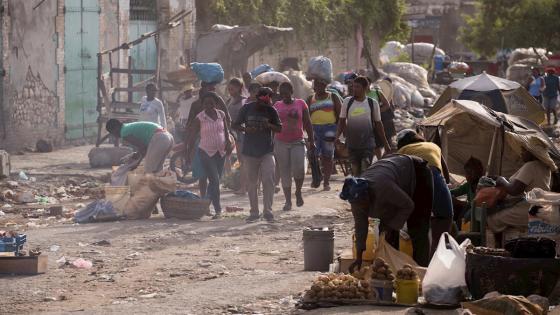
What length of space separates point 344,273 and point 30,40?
47.8ft

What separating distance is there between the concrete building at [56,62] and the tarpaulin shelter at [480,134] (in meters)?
9.51

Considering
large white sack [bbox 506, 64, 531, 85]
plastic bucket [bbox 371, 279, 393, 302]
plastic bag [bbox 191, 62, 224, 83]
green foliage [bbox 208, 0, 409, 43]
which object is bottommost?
large white sack [bbox 506, 64, 531, 85]

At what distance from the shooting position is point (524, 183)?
11.5 meters

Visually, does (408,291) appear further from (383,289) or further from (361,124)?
(361,124)

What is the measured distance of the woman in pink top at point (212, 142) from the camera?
50.5 ft

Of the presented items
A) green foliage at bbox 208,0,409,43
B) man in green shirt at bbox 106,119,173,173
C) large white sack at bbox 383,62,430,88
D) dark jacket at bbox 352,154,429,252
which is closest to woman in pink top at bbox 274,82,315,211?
man in green shirt at bbox 106,119,173,173

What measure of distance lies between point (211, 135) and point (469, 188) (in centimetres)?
418

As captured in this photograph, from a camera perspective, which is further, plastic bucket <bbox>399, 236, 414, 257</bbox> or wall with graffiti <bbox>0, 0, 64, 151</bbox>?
wall with graffiti <bbox>0, 0, 64, 151</bbox>

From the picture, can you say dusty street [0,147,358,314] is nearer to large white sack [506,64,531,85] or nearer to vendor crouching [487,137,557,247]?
vendor crouching [487,137,557,247]

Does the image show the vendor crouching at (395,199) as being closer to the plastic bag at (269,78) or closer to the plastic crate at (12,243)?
the plastic crate at (12,243)

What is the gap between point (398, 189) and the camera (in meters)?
9.77

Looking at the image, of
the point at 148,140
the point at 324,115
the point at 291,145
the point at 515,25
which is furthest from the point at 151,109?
the point at 515,25

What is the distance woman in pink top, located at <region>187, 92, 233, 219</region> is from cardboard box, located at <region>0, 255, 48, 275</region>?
3.80 meters

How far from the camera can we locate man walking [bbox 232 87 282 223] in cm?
1485
